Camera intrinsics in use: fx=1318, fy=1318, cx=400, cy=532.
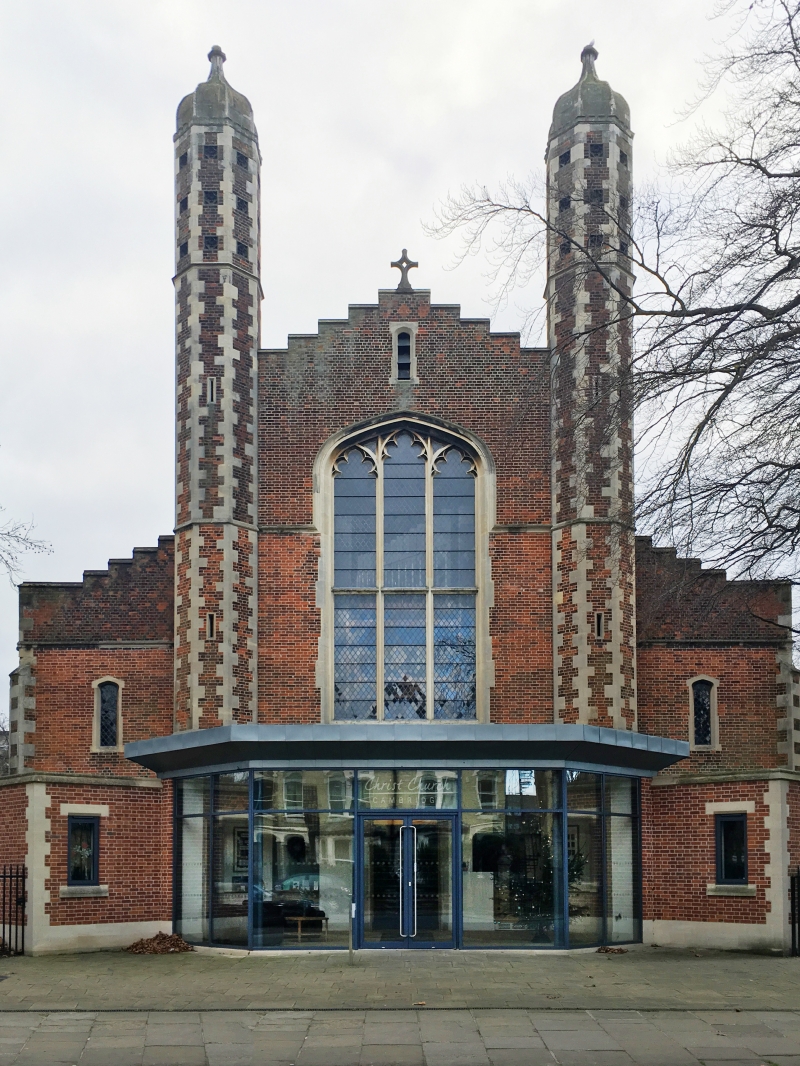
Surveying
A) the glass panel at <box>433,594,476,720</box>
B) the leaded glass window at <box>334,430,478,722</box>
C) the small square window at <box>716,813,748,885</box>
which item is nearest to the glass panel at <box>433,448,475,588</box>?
the leaded glass window at <box>334,430,478,722</box>

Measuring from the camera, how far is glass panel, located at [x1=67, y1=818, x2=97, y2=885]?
2212 centimetres

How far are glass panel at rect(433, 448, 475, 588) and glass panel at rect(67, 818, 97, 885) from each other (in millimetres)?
7511

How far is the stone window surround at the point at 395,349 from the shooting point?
25.0 meters

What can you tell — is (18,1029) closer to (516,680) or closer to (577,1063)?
(577,1063)

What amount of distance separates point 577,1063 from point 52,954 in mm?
11734

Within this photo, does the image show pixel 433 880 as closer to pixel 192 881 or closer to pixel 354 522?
pixel 192 881

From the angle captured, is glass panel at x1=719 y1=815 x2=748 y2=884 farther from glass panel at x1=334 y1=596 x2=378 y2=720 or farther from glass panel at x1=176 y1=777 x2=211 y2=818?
glass panel at x1=176 y1=777 x2=211 y2=818

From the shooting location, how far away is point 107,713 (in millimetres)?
24484

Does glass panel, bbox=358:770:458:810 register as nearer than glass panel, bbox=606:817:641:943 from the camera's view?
Yes

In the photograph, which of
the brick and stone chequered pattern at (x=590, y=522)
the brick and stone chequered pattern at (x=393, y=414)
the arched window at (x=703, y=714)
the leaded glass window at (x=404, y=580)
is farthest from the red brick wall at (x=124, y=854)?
the arched window at (x=703, y=714)

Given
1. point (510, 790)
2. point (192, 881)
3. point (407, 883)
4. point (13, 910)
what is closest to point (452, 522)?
point (510, 790)

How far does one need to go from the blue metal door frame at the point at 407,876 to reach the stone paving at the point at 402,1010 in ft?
1.30

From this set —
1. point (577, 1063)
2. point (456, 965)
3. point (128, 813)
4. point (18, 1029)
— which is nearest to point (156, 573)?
point (128, 813)

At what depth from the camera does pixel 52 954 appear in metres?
21.3
